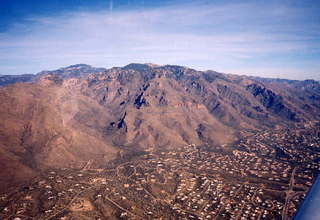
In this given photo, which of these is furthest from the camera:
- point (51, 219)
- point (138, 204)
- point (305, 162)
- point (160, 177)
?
point (305, 162)

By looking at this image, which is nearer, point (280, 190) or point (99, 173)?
point (280, 190)

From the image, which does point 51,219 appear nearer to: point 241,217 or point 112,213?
point 112,213

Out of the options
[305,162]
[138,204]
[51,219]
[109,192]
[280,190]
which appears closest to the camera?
[51,219]

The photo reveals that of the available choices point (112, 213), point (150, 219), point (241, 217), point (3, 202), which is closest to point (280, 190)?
point (241, 217)

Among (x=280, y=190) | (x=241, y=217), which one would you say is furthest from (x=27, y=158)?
(x=280, y=190)

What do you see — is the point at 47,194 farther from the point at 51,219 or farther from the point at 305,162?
the point at 305,162

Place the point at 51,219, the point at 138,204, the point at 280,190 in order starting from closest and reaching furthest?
the point at 51,219 → the point at 138,204 → the point at 280,190

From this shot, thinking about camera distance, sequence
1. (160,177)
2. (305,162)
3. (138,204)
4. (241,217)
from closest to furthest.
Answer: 1. (241,217)
2. (138,204)
3. (160,177)
4. (305,162)

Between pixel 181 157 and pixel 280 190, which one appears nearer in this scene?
pixel 280 190

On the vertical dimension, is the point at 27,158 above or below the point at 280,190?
above
